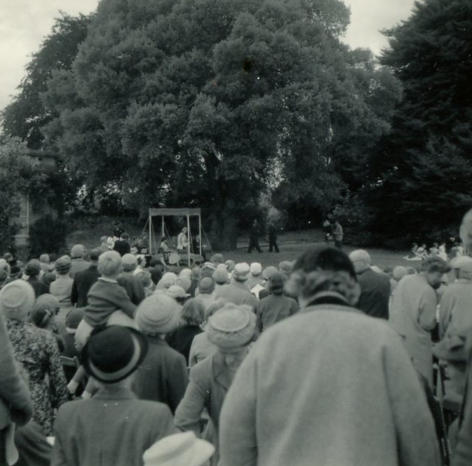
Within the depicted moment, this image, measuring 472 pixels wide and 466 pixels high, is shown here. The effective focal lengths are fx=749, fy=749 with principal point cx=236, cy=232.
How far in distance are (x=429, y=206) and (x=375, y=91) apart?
600 centimetres

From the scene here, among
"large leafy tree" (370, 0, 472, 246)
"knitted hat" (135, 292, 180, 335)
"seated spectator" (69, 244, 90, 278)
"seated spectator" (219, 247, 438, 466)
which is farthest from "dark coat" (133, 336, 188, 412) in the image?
"large leafy tree" (370, 0, 472, 246)

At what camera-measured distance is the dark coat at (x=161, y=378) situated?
16.0 feet

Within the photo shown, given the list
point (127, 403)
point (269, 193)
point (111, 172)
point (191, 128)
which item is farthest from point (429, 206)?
point (127, 403)

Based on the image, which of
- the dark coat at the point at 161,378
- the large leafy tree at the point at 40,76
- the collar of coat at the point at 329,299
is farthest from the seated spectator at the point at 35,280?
the large leafy tree at the point at 40,76

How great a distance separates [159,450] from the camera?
2883 millimetres

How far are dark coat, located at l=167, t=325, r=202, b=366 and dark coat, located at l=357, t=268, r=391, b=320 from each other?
2329mm

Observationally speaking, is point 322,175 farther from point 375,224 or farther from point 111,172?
point 111,172

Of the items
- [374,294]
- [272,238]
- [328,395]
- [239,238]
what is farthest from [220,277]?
[239,238]

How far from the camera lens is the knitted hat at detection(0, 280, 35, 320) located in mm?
5270

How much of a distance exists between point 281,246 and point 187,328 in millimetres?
32175

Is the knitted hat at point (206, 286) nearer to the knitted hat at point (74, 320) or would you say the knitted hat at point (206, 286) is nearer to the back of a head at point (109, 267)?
the knitted hat at point (74, 320)

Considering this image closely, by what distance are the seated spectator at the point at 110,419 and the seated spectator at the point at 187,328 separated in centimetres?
311

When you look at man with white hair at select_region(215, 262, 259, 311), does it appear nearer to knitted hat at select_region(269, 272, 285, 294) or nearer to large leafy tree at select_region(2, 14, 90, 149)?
knitted hat at select_region(269, 272, 285, 294)

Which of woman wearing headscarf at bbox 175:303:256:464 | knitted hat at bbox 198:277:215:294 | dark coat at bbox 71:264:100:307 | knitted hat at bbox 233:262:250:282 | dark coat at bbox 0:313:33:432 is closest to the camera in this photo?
dark coat at bbox 0:313:33:432
